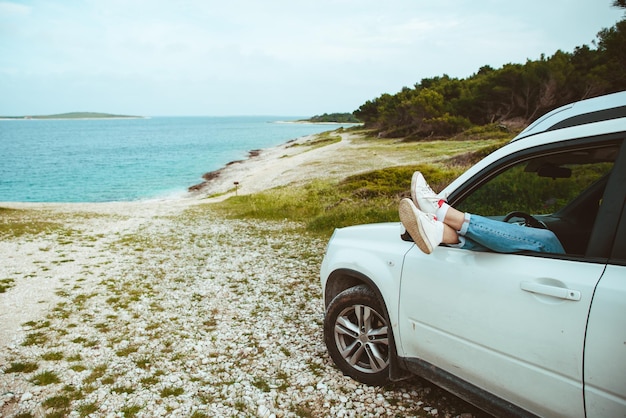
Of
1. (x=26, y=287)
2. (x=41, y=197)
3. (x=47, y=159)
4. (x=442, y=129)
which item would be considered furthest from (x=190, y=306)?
(x=47, y=159)

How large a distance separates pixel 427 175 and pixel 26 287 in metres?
17.6

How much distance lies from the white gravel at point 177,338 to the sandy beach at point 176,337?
0.8 inches

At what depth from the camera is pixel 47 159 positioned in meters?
76.8

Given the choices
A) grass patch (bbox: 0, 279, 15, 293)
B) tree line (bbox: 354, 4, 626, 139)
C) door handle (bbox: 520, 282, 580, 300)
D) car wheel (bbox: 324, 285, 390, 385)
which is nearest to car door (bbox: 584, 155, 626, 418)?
door handle (bbox: 520, 282, 580, 300)

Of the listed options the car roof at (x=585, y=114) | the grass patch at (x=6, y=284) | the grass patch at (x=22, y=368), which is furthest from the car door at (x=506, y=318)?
the grass patch at (x=6, y=284)

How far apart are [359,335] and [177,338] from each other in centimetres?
303

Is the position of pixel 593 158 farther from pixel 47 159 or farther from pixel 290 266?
pixel 47 159

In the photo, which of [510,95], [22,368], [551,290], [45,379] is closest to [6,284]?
[22,368]

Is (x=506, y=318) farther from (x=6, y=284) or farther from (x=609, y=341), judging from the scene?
(x=6, y=284)

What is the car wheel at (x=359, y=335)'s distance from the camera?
4051mm

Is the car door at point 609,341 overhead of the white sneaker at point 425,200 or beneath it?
beneath

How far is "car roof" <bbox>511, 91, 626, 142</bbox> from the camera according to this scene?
2.70 meters

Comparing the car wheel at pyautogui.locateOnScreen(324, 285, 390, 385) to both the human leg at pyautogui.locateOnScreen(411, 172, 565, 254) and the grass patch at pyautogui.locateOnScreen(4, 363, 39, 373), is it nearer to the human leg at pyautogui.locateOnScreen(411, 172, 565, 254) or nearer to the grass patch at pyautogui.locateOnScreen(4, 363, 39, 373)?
the human leg at pyautogui.locateOnScreen(411, 172, 565, 254)

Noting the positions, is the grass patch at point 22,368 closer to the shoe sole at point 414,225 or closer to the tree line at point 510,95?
the shoe sole at point 414,225
